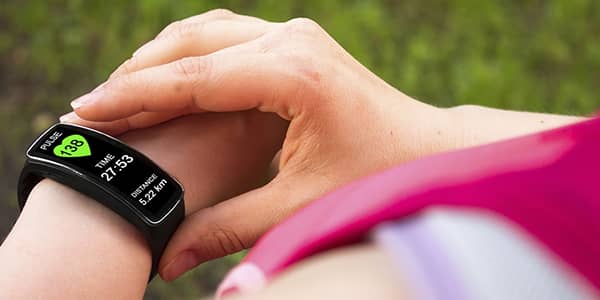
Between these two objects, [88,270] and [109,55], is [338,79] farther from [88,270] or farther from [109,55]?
[109,55]

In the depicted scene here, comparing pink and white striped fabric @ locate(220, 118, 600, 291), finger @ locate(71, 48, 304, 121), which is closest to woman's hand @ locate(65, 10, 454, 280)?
finger @ locate(71, 48, 304, 121)

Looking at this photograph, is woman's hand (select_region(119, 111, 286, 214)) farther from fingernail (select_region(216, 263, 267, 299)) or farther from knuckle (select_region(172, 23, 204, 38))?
fingernail (select_region(216, 263, 267, 299))

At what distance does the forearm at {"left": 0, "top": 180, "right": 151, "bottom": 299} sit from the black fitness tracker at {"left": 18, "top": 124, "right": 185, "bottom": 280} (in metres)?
0.02

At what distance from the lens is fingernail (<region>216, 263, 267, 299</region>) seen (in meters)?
0.50

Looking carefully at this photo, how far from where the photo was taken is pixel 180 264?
39.6 inches

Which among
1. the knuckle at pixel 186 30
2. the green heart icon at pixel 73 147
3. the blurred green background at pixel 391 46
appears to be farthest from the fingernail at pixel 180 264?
the blurred green background at pixel 391 46

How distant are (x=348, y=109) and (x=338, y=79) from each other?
0.04 metres

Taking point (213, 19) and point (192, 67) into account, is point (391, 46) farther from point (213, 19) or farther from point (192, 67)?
point (192, 67)

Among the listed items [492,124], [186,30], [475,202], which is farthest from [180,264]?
[475,202]

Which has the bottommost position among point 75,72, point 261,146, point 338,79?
point 75,72

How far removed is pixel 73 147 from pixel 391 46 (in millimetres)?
1627

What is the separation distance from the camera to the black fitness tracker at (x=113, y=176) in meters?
0.94

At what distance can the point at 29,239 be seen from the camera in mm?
908

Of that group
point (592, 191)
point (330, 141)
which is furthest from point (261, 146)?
point (592, 191)
